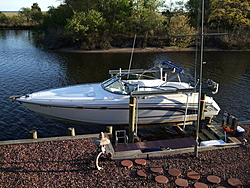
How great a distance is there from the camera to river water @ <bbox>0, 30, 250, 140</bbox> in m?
15.6

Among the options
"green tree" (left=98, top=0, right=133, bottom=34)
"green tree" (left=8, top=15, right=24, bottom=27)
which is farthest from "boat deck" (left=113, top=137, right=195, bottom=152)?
"green tree" (left=8, top=15, right=24, bottom=27)

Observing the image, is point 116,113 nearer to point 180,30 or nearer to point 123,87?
point 123,87

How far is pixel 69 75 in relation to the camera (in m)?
27.7

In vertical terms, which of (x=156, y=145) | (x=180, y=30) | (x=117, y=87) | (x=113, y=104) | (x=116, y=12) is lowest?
(x=156, y=145)

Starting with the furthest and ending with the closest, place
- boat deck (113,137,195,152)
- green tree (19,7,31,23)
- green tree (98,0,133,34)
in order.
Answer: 1. green tree (19,7,31,23)
2. green tree (98,0,133,34)
3. boat deck (113,137,195,152)

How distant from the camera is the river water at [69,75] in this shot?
15617mm

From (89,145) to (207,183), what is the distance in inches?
192

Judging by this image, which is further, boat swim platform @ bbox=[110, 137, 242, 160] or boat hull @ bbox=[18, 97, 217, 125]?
boat hull @ bbox=[18, 97, 217, 125]

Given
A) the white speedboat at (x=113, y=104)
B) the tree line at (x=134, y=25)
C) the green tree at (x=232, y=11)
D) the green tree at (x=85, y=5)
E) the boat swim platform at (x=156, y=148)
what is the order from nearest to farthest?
the boat swim platform at (x=156, y=148) < the white speedboat at (x=113, y=104) < the tree line at (x=134, y=25) < the green tree at (x=85, y=5) < the green tree at (x=232, y=11)

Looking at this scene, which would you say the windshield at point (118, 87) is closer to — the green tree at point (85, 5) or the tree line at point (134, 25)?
the tree line at point (134, 25)

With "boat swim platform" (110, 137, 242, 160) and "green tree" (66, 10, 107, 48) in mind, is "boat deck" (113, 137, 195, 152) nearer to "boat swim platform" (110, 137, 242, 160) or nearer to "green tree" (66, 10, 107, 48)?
"boat swim platform" (110, 137, 242, 160)

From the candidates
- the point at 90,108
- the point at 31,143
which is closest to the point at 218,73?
the point at 90,108

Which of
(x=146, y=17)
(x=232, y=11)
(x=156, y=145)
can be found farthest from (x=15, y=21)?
(x=156, y=145)

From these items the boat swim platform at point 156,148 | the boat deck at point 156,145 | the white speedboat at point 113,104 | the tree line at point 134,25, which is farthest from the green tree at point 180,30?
the boat swim platform at point 156,148
